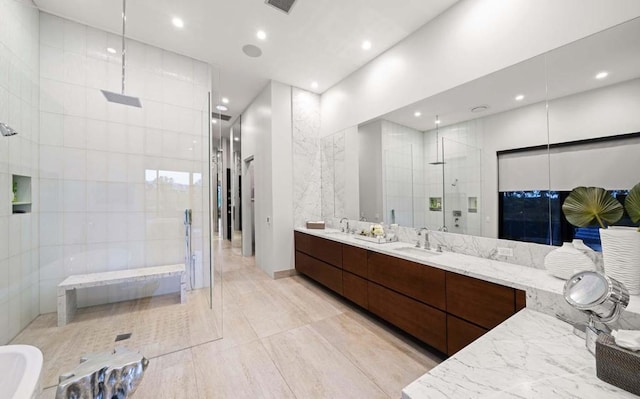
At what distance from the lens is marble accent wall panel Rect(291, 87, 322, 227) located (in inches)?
164

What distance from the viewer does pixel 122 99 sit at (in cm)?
303

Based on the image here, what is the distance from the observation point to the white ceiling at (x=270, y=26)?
2.47m

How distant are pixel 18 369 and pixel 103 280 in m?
1.85

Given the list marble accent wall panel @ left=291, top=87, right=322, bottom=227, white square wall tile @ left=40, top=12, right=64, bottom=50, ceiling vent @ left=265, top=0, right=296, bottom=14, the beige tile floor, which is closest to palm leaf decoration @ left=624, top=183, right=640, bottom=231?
the beige tile floor

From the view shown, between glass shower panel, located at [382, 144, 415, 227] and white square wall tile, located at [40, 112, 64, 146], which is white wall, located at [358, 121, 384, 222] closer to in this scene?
glass shower panel, located at [382, 144, 415, 227]

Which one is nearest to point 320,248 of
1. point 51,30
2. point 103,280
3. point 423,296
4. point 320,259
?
point 320,259

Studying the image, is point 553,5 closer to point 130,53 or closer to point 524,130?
point 524,130

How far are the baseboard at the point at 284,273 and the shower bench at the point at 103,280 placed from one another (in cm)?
136

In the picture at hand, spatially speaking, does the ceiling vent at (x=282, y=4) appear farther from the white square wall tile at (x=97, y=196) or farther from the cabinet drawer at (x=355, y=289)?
the cabinet drawer at (x=355, y=289)

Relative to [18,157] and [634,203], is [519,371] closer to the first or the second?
[634,203]

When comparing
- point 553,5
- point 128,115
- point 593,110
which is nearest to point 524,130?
point 593,110

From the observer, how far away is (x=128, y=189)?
10.0 ft

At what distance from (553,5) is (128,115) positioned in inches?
171

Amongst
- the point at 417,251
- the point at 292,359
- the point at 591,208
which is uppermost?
the point at 591,208
